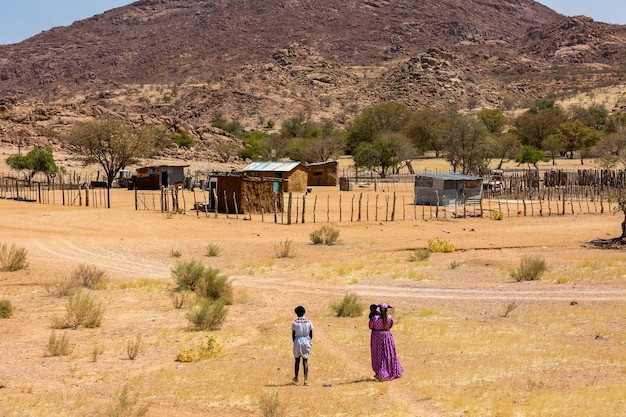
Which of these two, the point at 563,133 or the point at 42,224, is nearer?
the point at 42,224

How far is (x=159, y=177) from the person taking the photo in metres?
Result: 50.3

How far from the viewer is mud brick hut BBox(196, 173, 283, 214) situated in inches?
1336

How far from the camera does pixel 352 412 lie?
892 cm

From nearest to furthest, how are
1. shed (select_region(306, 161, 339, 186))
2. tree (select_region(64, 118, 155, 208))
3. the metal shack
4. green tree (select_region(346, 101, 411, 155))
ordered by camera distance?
1. the metal shack
2. tree (select_region(64, 118, 155, 208))
3. shed (select_region(306, 161, 339, 186))
4. green tree (select_region(346, 101, 411, 155))

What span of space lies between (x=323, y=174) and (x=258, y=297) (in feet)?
133

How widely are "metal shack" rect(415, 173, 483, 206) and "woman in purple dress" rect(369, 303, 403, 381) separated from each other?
27083mm

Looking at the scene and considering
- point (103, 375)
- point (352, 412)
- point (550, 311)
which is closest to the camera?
point (352, 412)

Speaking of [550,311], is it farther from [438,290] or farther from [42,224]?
[42,224]

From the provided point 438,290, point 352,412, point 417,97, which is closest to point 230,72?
point 417,97

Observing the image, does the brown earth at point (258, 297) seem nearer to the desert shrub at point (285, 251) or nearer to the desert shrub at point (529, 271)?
the desert shrub at point (285, 251)

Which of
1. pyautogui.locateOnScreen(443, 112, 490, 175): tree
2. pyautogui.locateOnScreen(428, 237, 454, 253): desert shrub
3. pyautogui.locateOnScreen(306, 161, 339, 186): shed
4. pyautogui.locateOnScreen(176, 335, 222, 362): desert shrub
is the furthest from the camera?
pyautogui.locateOnScreen(306, 161, 339, 186): shed

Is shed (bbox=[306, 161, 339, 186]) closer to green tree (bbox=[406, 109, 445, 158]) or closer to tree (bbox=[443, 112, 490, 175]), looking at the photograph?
tree (bbox=[443, 112, 490, 175])

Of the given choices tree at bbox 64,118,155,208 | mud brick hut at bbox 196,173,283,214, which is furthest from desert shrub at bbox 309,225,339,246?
tree at bbox 64,118,155,208

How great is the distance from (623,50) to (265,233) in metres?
138
